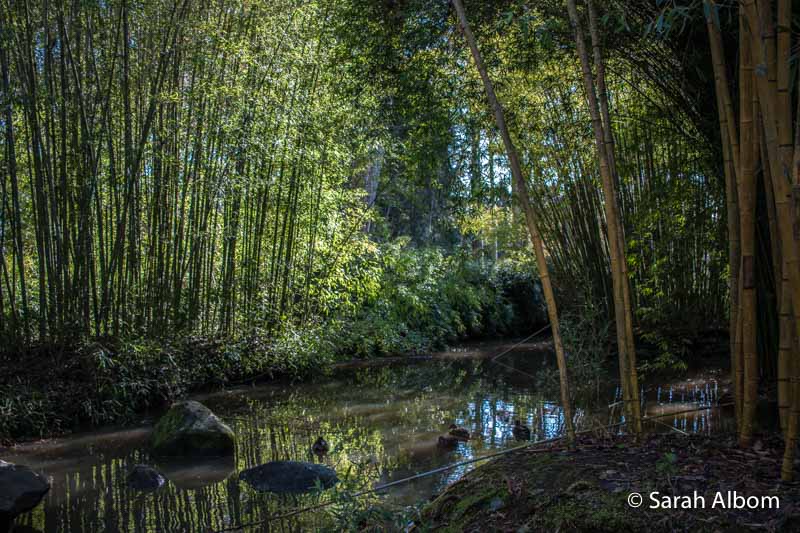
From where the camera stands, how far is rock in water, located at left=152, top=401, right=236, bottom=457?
154 inches

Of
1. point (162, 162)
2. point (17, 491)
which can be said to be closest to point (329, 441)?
point (17, 491)

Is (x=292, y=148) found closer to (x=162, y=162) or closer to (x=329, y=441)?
(x=162, y=162)

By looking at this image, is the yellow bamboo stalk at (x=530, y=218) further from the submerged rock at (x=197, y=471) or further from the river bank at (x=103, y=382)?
the river bank at (x=103, y=382)

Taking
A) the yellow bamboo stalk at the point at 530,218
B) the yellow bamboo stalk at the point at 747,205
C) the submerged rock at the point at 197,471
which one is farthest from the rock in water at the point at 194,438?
the yellow bamboo stalk at the point at 747,205

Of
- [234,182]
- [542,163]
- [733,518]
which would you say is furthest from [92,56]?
[733,518]

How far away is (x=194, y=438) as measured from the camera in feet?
12.9

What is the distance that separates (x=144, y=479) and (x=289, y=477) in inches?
30.5

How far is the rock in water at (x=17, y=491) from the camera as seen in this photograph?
2680 mm

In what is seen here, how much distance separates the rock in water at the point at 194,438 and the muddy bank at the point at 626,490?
2200 mm

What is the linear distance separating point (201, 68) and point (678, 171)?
3.74 metres

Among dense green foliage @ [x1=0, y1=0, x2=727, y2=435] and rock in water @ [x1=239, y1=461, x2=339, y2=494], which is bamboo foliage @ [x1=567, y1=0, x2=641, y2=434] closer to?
dense green foliage @ [x1=0, y1=0, x2=727, y2=435]

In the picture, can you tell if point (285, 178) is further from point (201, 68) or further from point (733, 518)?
point (733, 518)

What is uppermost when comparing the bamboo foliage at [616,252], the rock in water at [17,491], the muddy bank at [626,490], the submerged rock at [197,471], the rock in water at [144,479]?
the bamboo foliage at [616,252]

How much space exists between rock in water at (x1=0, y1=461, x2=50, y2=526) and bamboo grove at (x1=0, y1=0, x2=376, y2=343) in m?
1.93
